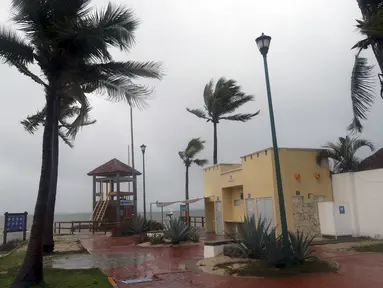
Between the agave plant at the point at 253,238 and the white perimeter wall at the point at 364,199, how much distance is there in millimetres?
6971

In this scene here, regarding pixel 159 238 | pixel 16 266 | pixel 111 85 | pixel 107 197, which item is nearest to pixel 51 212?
pixel 16 266

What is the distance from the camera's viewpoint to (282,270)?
30.0ft

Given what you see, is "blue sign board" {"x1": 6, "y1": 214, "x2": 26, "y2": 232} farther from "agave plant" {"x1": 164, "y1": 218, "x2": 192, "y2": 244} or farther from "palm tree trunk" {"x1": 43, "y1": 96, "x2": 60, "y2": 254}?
"agave plant" {"x1": 164, "y1": 218, "x2": 192, "y2": 244}

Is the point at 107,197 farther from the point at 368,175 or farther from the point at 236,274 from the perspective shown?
the point at 236,274

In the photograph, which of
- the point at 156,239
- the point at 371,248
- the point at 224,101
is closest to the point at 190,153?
the point at 224,101

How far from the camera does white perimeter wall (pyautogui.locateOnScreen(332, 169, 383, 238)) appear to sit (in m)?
15.3

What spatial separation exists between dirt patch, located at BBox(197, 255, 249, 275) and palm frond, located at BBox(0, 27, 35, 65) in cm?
705

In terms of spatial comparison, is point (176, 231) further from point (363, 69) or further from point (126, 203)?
point (126, 203)

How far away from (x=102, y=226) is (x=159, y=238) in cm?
1259

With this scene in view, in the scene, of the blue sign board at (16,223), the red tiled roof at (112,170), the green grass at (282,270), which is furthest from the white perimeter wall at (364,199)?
the red tiled roof at (112,170)

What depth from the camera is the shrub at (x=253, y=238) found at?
1063cm

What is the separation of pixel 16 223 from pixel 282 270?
1784 centimetres

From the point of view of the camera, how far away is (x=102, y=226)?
29.3m

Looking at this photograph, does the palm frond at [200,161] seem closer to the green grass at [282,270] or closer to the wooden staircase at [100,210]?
the wooden staircase at [100,210]
